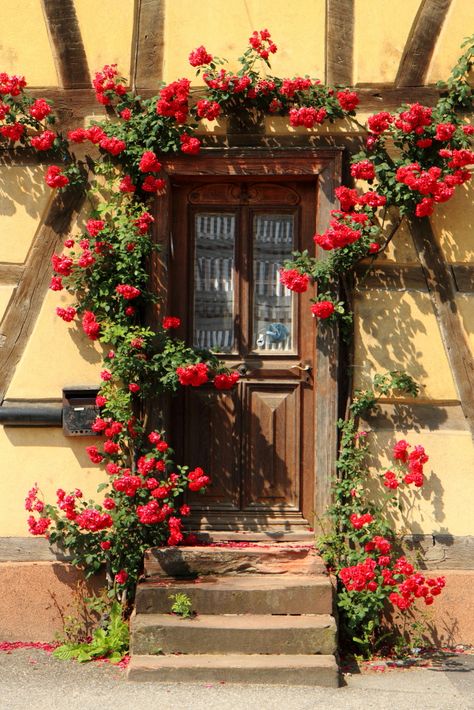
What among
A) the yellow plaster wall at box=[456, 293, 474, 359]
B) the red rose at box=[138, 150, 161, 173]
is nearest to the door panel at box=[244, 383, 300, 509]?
the yellow plaster wall at box=[456, 293, 474, 359]

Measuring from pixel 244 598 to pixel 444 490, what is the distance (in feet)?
4.66

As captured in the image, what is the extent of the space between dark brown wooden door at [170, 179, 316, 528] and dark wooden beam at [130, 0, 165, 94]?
0.79 metres

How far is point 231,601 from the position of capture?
568cm

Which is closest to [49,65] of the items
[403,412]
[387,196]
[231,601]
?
[387,196]

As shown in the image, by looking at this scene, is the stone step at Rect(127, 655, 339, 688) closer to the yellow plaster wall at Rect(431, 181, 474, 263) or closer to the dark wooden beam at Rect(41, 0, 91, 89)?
the yellow plaster wall at Rect(431, 181, 474, 263)

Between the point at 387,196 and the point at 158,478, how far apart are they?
2.25 meters

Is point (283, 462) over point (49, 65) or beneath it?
beneath

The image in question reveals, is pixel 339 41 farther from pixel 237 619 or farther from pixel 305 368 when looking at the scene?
pixel 237 619

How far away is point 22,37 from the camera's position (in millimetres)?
6133

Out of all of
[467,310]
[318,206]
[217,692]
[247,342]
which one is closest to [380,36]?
[318,206]

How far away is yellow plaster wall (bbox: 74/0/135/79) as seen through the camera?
6125 mm

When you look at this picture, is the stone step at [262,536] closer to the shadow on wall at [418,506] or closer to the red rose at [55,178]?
the shadow on wall at [418,506]

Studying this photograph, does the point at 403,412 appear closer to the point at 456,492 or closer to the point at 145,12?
the point at 456,492

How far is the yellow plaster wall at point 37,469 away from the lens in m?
6.08
